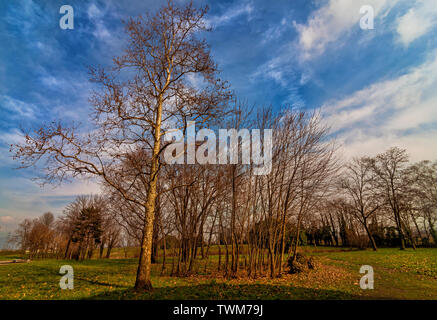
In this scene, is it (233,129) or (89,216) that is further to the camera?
(89,216)

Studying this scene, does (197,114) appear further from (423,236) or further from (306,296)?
(423,236)

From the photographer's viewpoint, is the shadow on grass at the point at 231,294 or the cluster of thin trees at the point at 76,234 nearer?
the shadow on grass at the point at 231,294

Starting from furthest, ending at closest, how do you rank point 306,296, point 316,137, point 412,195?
point 412,195 → point 316,137 → point 306,296

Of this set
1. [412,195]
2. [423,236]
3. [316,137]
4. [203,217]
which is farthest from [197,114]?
[423,236]

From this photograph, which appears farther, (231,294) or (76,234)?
(76,234)

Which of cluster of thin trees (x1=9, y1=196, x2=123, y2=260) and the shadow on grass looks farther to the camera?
cluster of thin trees (x1=9, y1=196, x2=123, y2=260)

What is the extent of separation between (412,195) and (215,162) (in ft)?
92.1

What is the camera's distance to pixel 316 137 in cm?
1221

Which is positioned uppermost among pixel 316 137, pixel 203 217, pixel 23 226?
pixel 316 137
